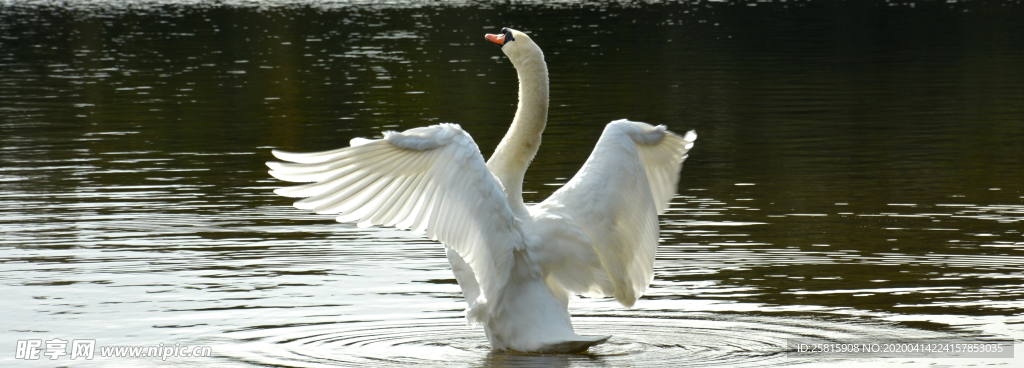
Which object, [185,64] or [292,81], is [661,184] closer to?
[292,81]

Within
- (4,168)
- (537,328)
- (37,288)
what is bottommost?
(4,168)

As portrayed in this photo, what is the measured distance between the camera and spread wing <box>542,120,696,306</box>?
8.05 metres

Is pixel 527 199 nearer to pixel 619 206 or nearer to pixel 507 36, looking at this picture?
pixel 507 36

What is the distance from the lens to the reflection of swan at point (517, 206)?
23.5 ft

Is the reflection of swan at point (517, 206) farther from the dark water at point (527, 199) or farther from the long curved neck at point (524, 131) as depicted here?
the dark water at point (527, 199)

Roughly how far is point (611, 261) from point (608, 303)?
118 cm

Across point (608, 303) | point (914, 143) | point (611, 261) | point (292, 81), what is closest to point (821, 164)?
point (914, 143)

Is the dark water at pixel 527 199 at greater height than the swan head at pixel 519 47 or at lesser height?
lesser

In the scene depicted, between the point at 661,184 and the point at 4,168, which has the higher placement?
the point at 661,184

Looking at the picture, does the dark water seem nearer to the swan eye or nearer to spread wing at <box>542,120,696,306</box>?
spread wing at <box>542,120,696,306</box>

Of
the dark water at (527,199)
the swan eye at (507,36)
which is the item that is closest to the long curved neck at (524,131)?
the swan eye at (507,36)

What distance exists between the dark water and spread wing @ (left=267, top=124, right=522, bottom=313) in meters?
0.88

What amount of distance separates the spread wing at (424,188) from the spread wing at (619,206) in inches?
31.5

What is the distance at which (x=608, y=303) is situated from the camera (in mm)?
9422
